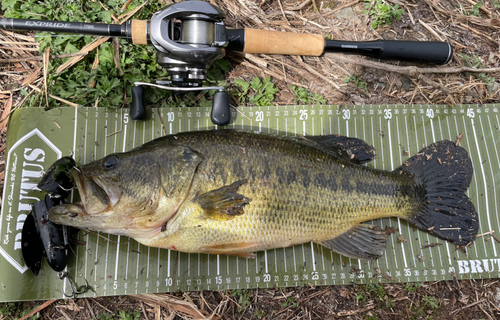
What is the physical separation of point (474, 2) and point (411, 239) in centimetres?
312

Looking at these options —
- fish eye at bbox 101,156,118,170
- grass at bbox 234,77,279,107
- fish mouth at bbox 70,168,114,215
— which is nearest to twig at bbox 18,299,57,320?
fish mouth at bbox 70,168,114,215

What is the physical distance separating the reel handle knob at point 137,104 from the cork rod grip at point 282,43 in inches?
48.7

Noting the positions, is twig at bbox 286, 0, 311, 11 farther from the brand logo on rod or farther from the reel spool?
the brand logo on rod

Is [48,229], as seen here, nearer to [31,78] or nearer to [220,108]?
[31,78]

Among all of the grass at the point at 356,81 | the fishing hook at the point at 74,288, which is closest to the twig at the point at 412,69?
the grass at the point at 356,81

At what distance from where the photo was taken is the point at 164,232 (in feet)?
8.70

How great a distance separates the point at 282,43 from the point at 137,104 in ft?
5.65

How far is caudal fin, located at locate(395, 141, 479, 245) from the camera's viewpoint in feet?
10.8

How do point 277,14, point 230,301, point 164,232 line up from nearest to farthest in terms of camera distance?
point 164,232 < point 230,301 < point 277,14

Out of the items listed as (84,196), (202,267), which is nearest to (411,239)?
(202,267)

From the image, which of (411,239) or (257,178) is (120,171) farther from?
(411,239)

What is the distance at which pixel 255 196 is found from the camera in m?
2.68

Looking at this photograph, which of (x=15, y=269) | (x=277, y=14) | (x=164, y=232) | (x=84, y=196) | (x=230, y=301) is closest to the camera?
(x=84, y=196)

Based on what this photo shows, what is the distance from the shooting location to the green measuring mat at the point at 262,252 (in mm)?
3133
